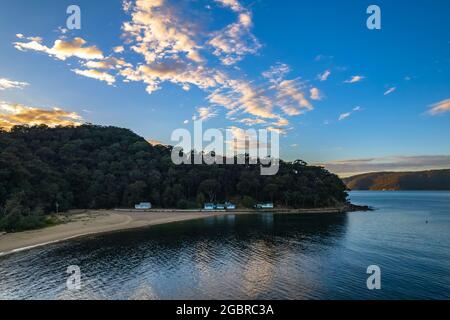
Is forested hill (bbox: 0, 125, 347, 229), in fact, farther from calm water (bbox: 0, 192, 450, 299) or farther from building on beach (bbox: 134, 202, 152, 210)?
calm water (bbox: 0, 192, 450, 299)

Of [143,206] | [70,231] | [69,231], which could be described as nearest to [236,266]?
[70,231]

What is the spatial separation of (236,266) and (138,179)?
94196mm

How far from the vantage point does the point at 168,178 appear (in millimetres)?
127375

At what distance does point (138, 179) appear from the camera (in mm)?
124875

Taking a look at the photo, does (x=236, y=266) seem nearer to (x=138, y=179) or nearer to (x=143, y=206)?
(x=143, y=206)

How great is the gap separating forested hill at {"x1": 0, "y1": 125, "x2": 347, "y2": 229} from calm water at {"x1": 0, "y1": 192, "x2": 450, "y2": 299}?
57457mm

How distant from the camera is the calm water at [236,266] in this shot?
1157 inches

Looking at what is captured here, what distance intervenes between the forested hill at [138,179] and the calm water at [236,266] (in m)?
57.5

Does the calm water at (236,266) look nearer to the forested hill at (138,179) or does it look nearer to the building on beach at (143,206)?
the building on beach at (143,206)

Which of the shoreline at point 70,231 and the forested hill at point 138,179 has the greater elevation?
the forested hill at point 138,179

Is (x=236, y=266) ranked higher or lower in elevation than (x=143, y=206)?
lower

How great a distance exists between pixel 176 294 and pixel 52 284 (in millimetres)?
13511

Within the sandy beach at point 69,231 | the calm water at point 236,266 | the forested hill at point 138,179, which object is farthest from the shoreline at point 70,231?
the forested hill at point 138,179
